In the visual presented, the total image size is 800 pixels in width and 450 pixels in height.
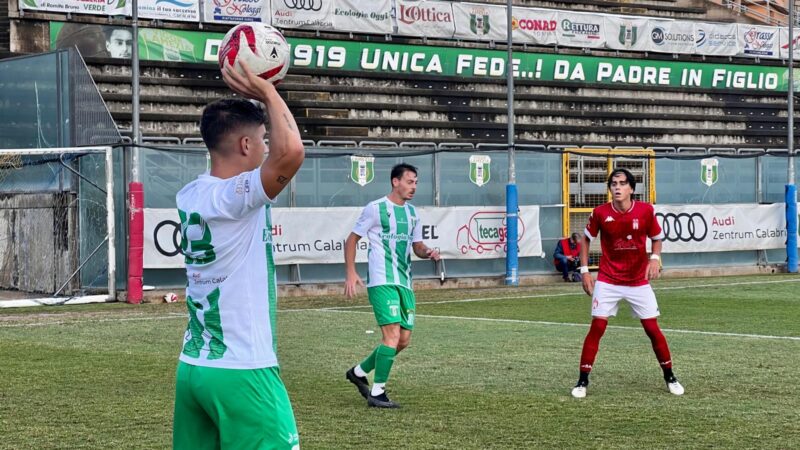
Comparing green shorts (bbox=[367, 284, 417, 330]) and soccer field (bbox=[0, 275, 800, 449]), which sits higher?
green shorts (bbox=[367, 284, 417, 330])

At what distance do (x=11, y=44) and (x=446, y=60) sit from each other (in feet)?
39.6

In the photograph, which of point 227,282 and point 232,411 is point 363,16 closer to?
point 227,282

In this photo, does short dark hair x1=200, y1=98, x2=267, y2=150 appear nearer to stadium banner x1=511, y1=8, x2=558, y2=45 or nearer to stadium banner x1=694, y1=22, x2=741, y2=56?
stadium banner x1=511, y1=8, x2=558, y2=45

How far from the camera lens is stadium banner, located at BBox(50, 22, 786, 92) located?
30250 mm

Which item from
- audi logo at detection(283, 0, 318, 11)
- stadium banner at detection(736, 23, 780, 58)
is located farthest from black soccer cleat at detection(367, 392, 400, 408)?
stadium banner at detection(736, 23, 780, 58)

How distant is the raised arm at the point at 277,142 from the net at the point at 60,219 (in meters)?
17.3

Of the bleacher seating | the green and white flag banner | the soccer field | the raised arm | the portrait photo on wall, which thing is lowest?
the soccer field

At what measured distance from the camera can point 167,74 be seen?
29797 mm

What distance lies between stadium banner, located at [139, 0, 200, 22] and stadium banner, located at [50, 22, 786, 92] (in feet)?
1.18

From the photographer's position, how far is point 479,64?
34.8 metres

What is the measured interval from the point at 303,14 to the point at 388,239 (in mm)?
22254

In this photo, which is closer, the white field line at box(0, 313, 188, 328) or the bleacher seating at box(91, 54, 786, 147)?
the white field line at box(0, 313, 188, 328)

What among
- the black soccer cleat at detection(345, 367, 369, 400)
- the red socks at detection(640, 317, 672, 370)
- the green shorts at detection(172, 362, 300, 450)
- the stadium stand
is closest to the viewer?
the green shorts at detection(172, 362, 300, 450)

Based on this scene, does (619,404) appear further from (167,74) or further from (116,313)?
(167,74)
